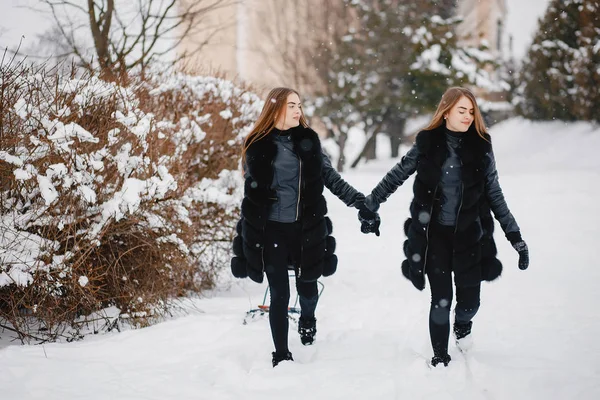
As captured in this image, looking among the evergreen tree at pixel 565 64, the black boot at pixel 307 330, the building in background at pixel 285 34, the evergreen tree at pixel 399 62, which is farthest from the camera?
the building in background at pixel 285 34

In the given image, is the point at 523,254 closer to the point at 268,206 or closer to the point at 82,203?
the point at 268,206

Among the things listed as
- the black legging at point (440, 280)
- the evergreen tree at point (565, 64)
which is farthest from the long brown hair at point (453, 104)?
the evergreen tree at point (565, 64)

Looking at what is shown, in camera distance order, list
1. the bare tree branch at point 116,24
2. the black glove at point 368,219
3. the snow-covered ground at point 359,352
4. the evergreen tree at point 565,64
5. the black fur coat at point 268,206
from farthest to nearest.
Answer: the evergreen tree at point 565,64 → the bare tree branch at point 116,24 → the black glove at point 368,219 → the black fur coat at point 268,206 → the snow-covered ground at point 359,352

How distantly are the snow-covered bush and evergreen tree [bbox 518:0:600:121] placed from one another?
1346 centimetres

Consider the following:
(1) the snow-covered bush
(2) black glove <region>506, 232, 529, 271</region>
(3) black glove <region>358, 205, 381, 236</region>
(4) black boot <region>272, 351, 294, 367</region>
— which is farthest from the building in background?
(2) black glove <region>506, 232, 529, 271</region>

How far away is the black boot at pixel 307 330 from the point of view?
433 cm

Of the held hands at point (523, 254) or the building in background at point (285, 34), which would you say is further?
the building in background at point (285, 34)

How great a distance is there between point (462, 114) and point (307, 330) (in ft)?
6.36

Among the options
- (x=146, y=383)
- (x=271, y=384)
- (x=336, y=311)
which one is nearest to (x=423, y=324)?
(x=336, y=311)

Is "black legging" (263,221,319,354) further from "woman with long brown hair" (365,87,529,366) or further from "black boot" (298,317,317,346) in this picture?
"woman with long brown hair" (365,87,529,366)

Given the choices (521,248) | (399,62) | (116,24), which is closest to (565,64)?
(399,62)

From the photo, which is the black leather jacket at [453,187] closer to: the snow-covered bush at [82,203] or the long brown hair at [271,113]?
the long brown hair at [271,113]

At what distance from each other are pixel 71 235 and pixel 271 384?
210 centimetres

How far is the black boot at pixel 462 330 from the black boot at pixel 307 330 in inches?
40.6
